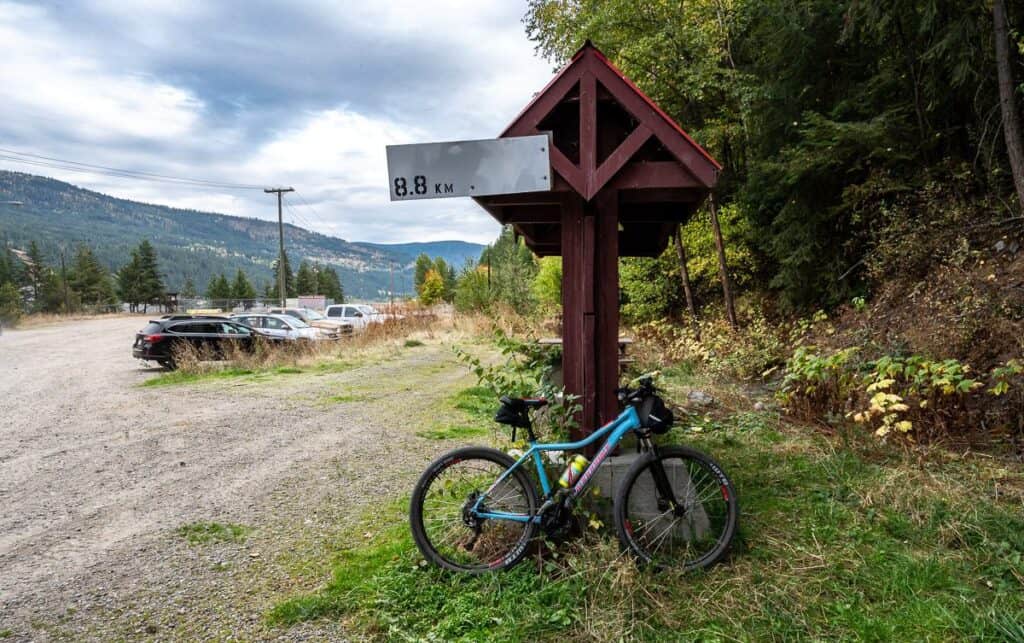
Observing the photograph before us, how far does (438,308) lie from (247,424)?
2122 centimetres

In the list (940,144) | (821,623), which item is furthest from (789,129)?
(821,623)

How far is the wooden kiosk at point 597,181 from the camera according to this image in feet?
10.9

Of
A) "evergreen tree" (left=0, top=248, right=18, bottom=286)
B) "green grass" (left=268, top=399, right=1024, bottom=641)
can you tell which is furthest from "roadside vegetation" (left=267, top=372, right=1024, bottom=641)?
"evergreen tree" (left=0, top=248, right=18, bottom=286)

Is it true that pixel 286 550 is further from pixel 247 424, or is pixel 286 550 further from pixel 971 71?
pixel 971 71

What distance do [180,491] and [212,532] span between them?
1320 millimetres

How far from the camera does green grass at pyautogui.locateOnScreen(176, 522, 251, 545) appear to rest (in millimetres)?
3955

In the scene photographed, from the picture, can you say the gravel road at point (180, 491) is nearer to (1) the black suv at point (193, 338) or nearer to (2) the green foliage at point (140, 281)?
(1) the black suv at point (193, 338)

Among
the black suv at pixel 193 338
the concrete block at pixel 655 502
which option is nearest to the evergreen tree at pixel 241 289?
the black suv at pixel 193 338

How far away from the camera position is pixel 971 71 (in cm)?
665

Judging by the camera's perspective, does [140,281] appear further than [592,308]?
Yes

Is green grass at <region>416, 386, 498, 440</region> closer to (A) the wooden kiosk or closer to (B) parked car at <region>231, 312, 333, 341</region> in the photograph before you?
(A) the wooden kiosk

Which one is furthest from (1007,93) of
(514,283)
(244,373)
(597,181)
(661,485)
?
(514,283)

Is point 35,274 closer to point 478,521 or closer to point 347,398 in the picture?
point 347,398

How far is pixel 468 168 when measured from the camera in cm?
300
